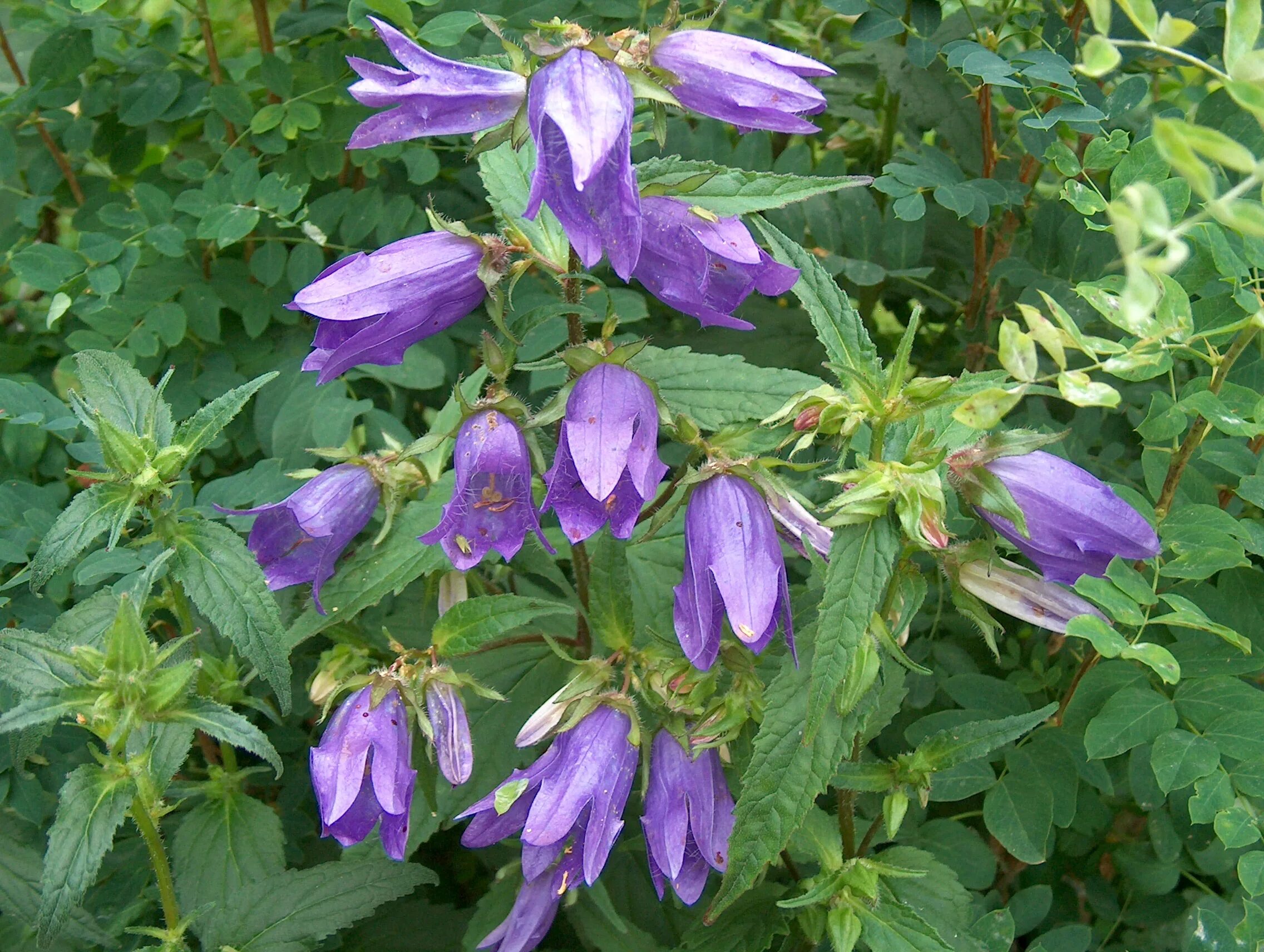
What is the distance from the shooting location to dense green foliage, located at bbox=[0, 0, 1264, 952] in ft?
4.98

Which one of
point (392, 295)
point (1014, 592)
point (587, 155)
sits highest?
point (587, 155)

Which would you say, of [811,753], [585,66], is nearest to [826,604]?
[811,753]

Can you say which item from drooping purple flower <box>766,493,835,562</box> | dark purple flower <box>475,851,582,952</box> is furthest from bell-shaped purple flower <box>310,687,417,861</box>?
drooping purple flower <box>766,493,835,562</box>

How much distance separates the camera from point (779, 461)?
1601mm

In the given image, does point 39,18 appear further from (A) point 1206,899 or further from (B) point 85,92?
(A) point 1206,899

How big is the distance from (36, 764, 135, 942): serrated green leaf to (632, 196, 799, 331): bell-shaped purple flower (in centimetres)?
100

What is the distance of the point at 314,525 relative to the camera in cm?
177

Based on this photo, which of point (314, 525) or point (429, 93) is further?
point (314, 525)

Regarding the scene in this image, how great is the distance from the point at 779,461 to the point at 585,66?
1.94 feet

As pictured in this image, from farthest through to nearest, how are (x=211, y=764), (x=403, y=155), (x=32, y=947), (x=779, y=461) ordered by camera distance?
(x=403, y=155), (x=211, y=764), (x=32, y=947), (x=779, y=461)

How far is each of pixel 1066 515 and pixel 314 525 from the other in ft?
3.60

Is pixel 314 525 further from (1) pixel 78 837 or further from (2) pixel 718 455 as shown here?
(2) pixel 718 455

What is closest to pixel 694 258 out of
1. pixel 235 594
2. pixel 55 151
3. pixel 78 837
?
pixel 235 594

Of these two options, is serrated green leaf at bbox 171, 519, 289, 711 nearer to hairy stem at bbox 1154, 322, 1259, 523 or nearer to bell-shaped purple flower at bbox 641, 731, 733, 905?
bell-shaped purple flower at bbox 641, 731, 733, 905
